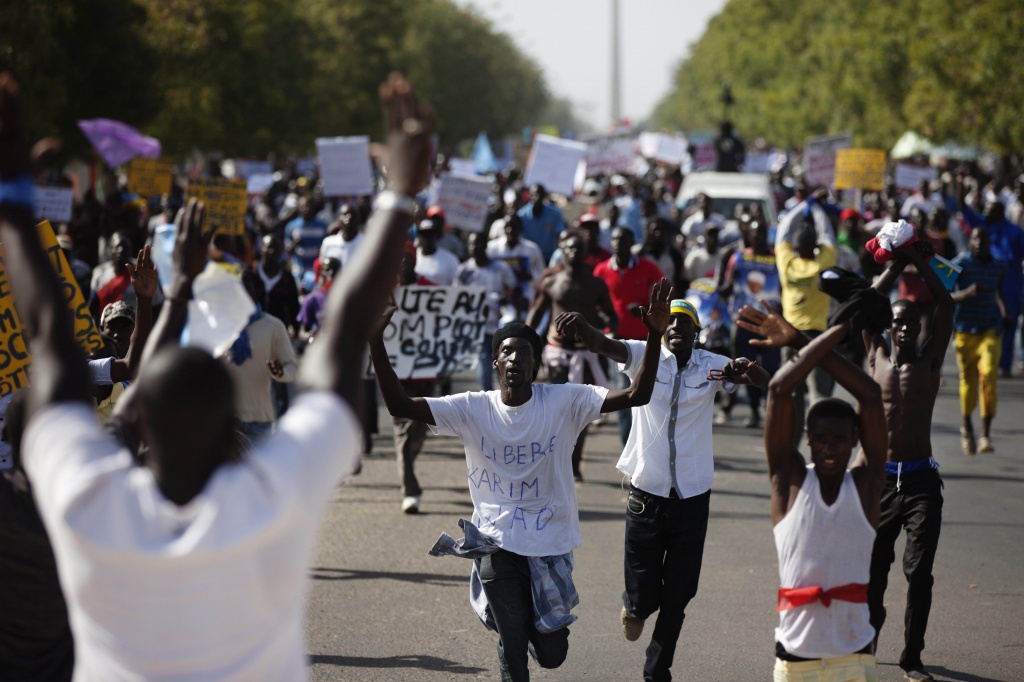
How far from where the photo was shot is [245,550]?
2297mm

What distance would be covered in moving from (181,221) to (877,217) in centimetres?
1833

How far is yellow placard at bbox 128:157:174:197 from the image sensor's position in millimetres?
18391

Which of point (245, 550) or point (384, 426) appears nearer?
point (245, 550)

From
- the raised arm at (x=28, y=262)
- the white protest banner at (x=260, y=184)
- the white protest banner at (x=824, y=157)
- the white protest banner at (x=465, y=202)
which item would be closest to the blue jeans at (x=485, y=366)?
the white protest banner at (x=465, y=202)

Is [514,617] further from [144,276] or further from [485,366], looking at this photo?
[485,366]

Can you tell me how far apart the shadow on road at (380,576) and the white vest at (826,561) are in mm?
3727

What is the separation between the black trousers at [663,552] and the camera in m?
5.89

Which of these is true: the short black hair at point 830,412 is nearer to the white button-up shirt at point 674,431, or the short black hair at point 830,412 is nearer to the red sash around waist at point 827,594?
the red sash around waist at point 827,594

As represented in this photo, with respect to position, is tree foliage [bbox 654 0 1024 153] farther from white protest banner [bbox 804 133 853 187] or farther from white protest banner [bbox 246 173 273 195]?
white protest banner [bbox 246 173 273 195]

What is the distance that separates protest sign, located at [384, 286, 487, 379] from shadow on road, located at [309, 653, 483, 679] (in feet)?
13.6

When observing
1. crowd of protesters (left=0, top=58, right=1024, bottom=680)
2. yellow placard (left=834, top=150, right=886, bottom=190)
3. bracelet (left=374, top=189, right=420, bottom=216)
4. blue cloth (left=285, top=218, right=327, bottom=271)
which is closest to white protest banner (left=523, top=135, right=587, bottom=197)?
blue cloth (left=285, top=218, right=327, bottom=271)

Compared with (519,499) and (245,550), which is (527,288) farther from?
(245,550)

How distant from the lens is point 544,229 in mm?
16438

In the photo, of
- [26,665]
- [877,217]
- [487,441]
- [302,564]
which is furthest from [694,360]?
[877,217]
